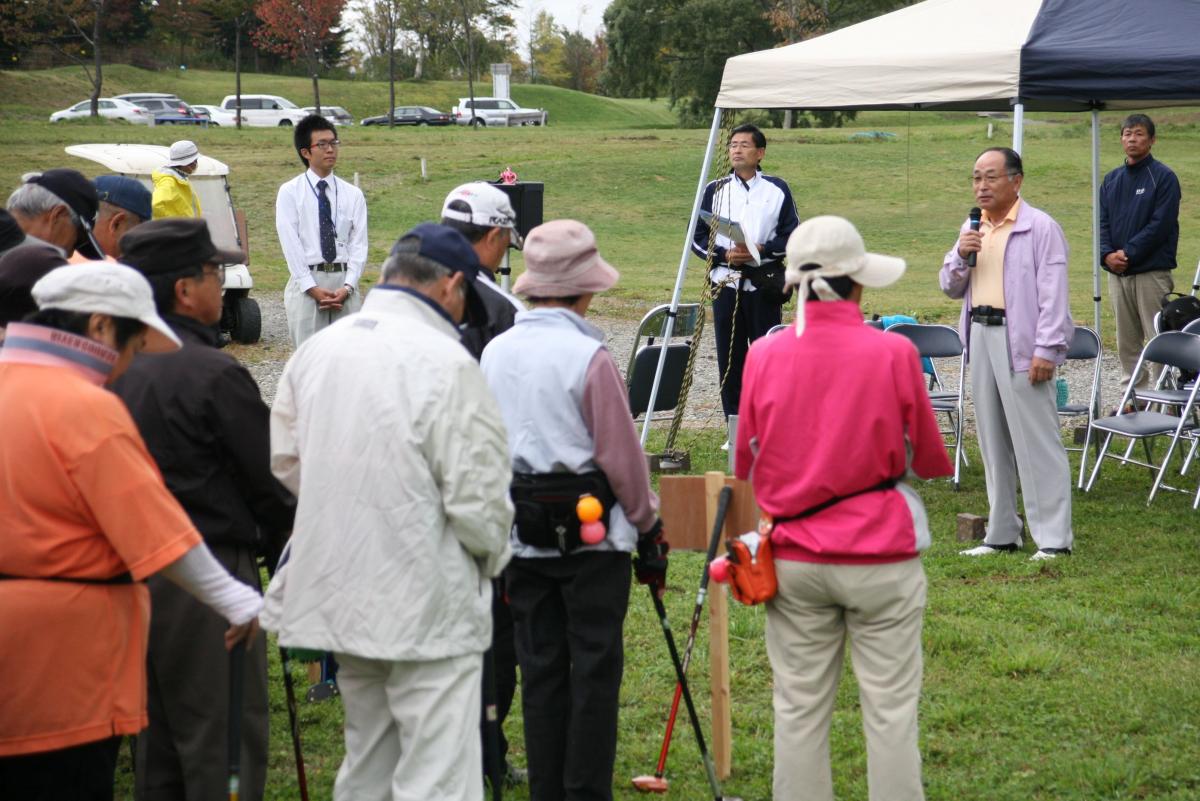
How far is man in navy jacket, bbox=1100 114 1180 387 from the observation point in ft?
34.3

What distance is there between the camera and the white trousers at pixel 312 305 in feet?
28.8

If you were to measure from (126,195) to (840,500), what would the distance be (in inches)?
141

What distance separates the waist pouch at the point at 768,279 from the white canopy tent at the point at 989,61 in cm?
57

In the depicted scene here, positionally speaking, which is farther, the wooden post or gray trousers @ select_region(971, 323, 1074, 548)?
gray trousers @ select_region(971, 323, 1074, 548)

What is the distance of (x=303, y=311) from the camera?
877 centimetres

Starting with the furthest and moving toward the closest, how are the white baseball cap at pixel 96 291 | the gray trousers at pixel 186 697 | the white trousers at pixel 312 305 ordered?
the white trousers at pixel 312 305, the gray trousers at pixel 186 697, the white baseball cap at pixel 96 291

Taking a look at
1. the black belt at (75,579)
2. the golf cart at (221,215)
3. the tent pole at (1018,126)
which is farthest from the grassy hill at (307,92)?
the black belt at (75,579)

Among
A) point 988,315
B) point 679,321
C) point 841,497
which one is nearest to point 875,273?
point 841,497

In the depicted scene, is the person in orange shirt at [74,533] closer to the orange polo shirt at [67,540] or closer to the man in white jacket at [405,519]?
the orange polo shirt at [67,540]

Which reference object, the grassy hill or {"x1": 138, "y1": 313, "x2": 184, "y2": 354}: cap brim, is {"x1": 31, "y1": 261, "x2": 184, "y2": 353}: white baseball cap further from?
the grassy hill

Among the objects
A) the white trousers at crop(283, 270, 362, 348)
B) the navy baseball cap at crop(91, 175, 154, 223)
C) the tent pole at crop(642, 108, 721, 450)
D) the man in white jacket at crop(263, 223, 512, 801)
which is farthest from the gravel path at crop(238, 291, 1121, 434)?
the man in white jacket at crop(263, 223, 512, 801)

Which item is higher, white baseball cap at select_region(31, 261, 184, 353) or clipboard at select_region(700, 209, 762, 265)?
clipboard at select_region(700, 209, 762, 265)

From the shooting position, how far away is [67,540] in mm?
2986

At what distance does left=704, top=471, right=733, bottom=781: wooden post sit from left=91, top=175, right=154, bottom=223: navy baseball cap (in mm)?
2837
